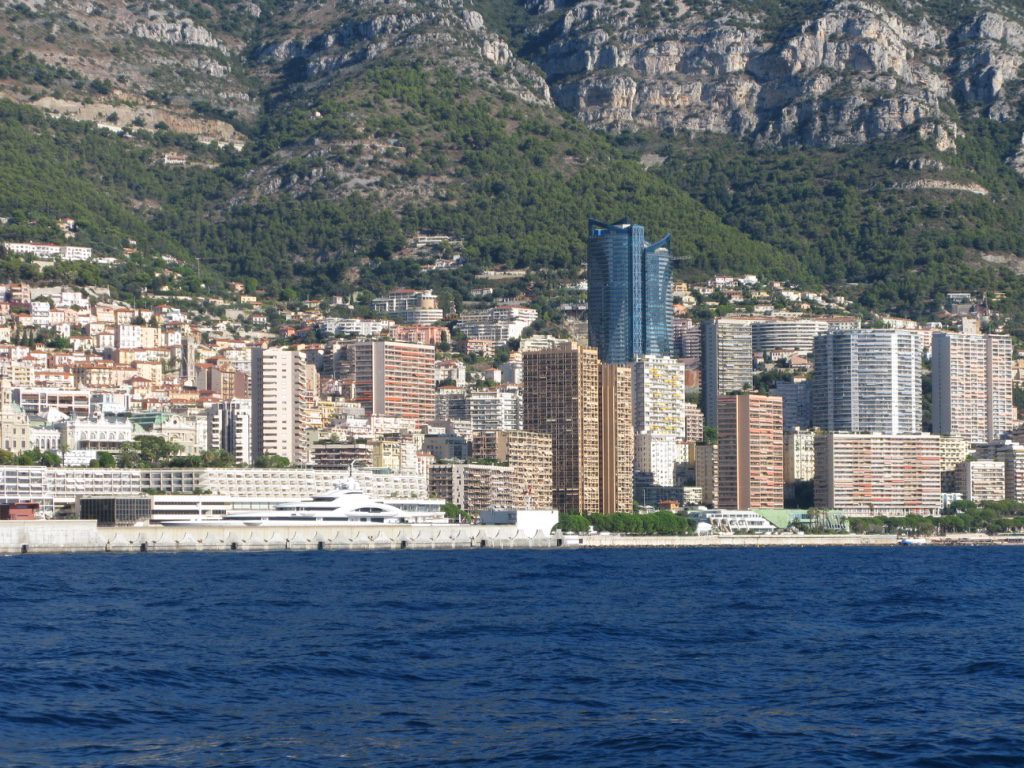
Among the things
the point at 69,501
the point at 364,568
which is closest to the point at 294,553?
the point at 69,501

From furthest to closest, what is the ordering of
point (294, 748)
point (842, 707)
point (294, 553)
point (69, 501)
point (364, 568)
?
point (69, 501), point (294, 553), point (364, 568), point (842, 707), point (294, 748)

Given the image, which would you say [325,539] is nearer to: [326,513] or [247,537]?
[326,513]

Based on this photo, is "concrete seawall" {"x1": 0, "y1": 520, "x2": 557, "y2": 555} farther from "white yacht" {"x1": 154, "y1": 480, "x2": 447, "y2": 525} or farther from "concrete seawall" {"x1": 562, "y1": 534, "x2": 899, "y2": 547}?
"concrete seawall" {"x1": 562, "y1": 534, "x2": 899, "y2": 547}

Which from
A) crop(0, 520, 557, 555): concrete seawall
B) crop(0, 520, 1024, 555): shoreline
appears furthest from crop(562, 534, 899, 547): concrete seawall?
crop(0, 520, 557, 555): concrete seawall

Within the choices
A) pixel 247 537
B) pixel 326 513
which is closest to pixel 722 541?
pixel 326 513

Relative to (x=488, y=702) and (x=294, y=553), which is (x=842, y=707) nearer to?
(x=488, y=702)
